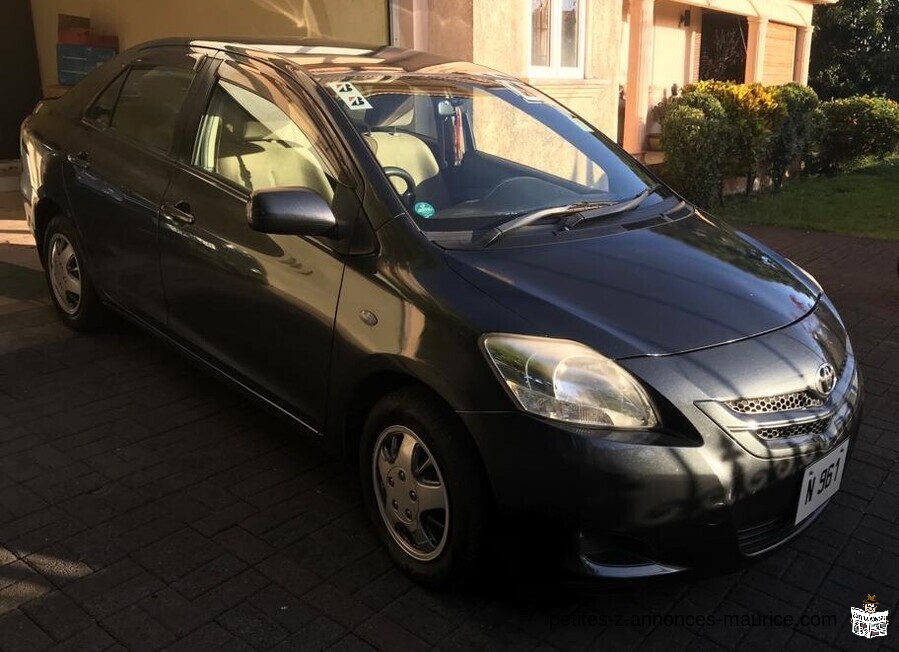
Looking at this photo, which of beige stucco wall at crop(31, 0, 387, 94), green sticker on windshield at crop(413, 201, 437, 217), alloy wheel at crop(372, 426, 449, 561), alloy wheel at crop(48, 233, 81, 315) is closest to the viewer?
alloy wheel at crop(372, 426, 449, 561)

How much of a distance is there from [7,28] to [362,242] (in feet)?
31.0

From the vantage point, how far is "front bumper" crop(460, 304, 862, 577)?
2.32 m

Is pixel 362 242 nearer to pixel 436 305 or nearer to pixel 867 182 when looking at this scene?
pixel 436 305

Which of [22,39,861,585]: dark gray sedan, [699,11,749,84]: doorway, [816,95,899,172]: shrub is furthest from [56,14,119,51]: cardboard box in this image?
[816,95,899,172]: shrub

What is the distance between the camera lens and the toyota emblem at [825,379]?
8.60 ft

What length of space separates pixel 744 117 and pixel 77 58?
8164 mm

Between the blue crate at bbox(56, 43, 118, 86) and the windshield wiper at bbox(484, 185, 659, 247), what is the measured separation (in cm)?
804

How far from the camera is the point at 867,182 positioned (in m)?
13.8

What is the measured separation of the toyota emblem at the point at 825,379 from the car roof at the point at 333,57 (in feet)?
6.96

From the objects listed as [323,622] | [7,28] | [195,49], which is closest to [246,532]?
[323,622]

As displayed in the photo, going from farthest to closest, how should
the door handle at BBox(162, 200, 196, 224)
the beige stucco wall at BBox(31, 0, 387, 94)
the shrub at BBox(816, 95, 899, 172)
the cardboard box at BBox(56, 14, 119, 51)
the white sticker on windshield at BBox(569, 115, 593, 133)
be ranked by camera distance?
the shrub at BBox(816, 95, 899, 172), the cardboard box at BBox(56, 14, 119, 51), the beige stucco wall at BBox(31, 0, 387, 94), the white sticker on windshield at BBox(569, 115, 593, 133), the door handle at BBox(162, 200, 196, 224)

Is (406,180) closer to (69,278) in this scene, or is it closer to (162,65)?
(162,65)

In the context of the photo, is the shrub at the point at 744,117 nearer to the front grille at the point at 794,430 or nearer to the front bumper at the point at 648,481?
the front grille at the point at 794,430

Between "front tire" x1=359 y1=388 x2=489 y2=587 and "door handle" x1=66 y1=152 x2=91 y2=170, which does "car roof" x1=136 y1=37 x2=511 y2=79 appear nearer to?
"door handle" x1=66 y1=152 x2=91 y2=170
